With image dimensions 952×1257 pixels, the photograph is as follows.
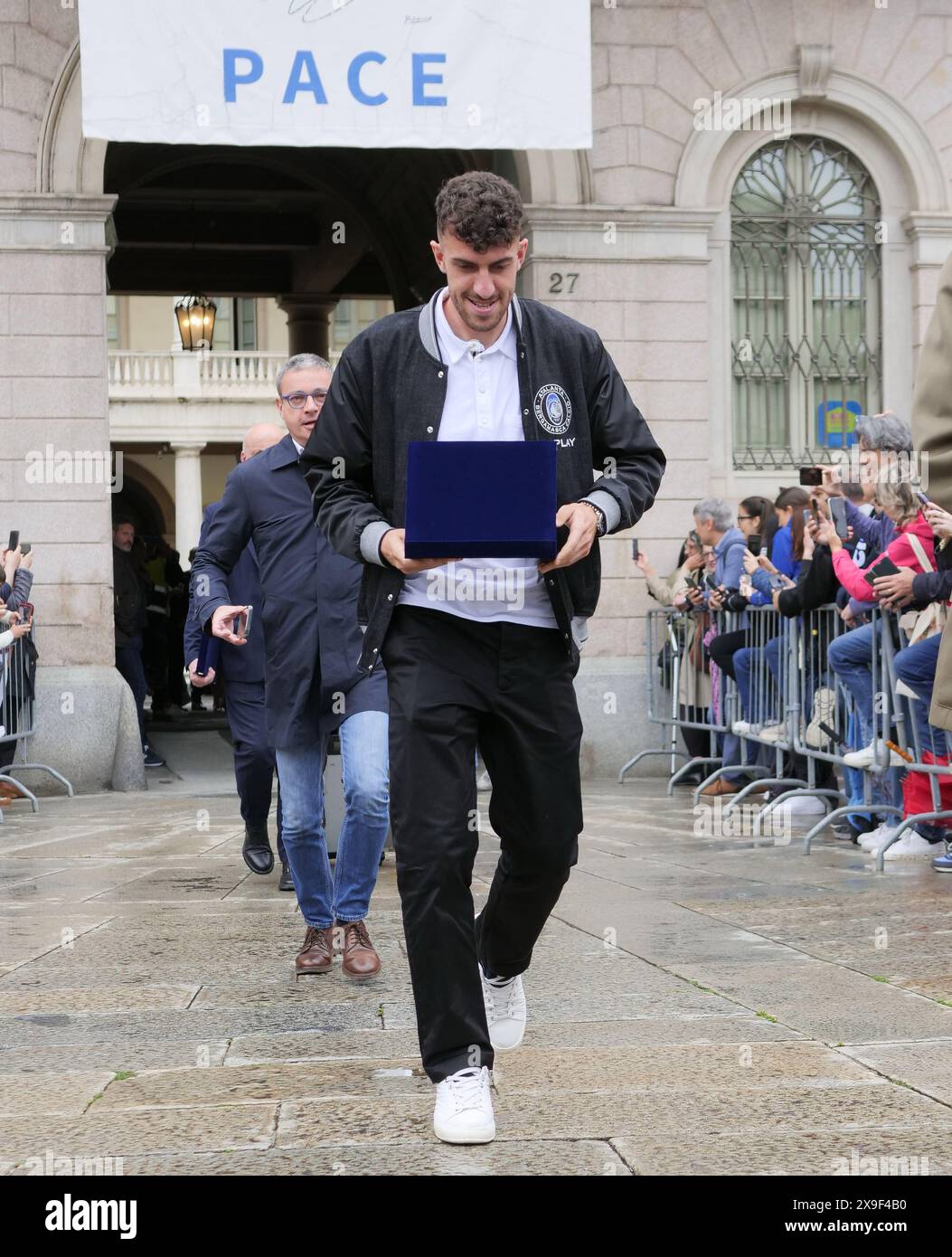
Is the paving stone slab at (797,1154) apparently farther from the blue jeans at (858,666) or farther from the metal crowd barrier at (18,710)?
the metal crowd barrier at (18,710)

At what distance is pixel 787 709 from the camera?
9.62 metres

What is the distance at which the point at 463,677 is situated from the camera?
3.78 meters

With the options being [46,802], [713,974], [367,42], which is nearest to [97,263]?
[367,42]

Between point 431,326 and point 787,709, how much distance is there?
19.9 feet

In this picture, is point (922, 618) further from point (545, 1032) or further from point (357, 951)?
point (545, 1032)

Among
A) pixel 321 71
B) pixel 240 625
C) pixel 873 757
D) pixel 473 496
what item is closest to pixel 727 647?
pixel 873 757

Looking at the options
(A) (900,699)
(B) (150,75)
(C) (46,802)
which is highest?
(B) (150,75)

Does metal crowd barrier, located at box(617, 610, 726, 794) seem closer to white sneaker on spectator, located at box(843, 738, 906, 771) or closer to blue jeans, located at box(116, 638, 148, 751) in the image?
white sneaker on spectator, located at box(843, 738, 906, 771)

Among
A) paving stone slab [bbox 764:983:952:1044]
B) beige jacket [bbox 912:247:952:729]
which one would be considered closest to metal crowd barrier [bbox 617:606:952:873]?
paving stone slab [bbox 764:983:952:1044]

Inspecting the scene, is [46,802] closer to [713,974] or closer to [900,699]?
[900,699]

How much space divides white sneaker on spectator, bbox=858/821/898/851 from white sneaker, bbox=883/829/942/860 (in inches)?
3.4

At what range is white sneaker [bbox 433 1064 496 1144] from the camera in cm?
352
